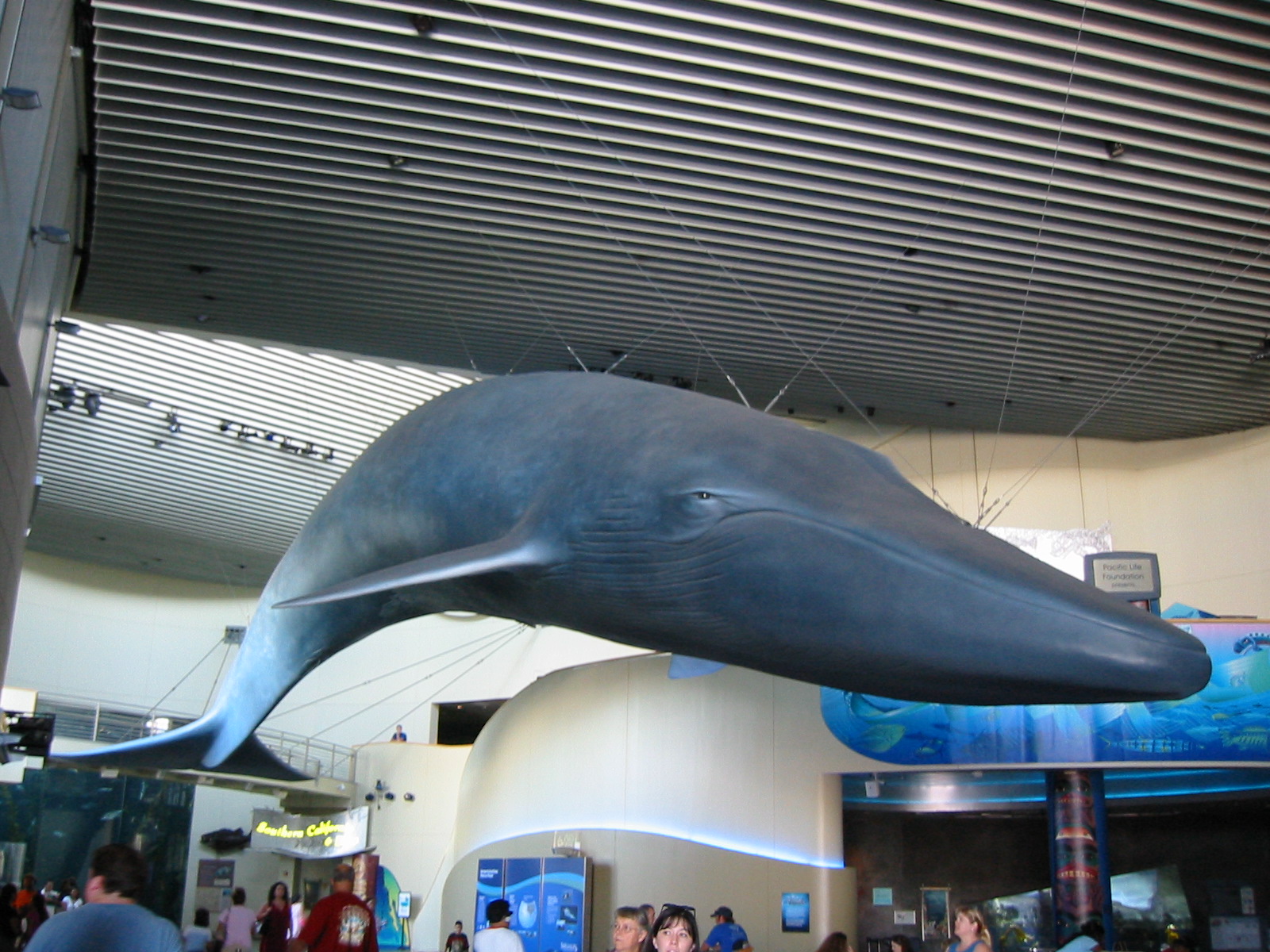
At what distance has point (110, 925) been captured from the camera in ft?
7.66

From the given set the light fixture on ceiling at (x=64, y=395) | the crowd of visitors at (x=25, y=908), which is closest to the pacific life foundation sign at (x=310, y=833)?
the crowd of visitors at (x=25, y=908)

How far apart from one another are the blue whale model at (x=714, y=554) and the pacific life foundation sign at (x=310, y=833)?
16.3 m

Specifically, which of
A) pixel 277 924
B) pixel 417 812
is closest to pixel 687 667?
pixel 277 924

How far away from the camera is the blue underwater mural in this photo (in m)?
9.41

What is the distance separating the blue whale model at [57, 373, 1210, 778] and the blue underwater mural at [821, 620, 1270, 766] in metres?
7.35

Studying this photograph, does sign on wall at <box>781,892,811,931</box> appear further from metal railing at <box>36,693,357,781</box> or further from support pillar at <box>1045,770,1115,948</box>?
metal railing at <box>36,693,357,781</box>

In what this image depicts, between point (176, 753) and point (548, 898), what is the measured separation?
356 inches

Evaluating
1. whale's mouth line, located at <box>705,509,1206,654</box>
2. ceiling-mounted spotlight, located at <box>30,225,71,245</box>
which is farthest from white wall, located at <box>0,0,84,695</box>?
whale's mouth line, located at <box>705,509,1206,654</box>

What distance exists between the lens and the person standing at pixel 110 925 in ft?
7.61

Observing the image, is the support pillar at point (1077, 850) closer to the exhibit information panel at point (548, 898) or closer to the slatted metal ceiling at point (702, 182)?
the slatted metal ceiling at point (702, 182)

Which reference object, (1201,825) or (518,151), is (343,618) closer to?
(518,151)

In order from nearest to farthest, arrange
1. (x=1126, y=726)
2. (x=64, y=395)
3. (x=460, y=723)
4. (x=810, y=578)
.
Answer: (x=810, y=578) < (x=1126, y=726) < (x=64, y=395) < (x=460, y=723)

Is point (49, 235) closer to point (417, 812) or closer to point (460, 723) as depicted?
point (417, 812)

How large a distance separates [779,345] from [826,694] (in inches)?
137
